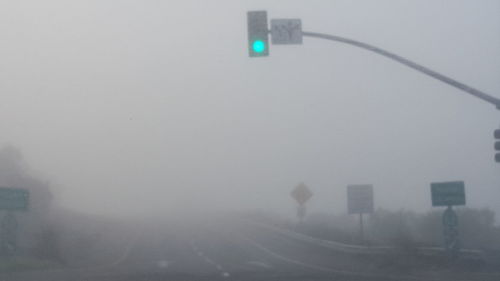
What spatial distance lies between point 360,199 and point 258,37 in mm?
29359

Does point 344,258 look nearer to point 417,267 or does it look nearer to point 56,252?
point 417,267

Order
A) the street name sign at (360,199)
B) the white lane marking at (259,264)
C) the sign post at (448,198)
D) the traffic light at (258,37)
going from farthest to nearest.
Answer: the street name sign at (360,199) → the white lane marking at (259,264) → the sign post at (448,198) → the traffic light at (258,37)

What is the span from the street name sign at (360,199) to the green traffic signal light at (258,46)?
95.1 ft

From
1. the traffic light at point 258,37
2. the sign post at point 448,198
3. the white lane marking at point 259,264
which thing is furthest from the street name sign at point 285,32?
the white lane marking at point 259,264

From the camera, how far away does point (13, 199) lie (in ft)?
152

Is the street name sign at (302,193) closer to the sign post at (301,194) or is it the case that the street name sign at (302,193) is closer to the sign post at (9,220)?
the sign post at (301,194)

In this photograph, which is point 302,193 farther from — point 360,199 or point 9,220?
point 9,220

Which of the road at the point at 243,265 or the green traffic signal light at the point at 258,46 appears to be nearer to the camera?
the green traffic signal light at the point at 258,46

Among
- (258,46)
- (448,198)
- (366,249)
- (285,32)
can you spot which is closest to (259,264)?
(366,249)

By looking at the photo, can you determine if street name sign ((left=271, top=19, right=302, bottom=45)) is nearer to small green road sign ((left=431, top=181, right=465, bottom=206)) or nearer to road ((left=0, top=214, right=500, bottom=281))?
road ((left=0, top=214, right=500, bottom=281))

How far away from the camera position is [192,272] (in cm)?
3838

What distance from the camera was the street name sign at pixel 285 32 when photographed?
26156 mm

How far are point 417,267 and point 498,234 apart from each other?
80.2 feet

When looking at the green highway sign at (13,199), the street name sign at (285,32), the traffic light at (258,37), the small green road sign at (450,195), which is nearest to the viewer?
the traffic light at (258,37)
